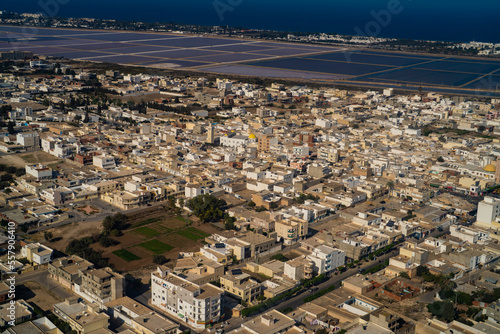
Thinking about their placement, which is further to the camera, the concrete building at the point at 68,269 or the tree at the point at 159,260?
the tree at the point at 159,260

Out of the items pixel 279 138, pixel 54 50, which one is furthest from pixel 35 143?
pixel 54 50

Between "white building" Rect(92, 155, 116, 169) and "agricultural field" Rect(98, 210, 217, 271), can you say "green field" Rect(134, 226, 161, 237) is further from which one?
"white building" Rect(92, 155, 116, 169)

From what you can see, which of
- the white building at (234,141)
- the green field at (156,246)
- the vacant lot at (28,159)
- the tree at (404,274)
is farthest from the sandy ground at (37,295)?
the white building at (234,141)

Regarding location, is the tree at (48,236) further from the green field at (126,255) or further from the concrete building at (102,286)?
the concrete building at (102,286)

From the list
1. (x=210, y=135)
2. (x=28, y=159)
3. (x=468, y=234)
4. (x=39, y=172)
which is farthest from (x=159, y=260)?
(x=210, y=135)

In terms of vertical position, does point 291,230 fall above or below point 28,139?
below

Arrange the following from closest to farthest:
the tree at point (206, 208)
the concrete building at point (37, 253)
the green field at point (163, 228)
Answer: the concrete building at point (37, 253)
the green field at point (163, 228)
the tree at point (206, 208)

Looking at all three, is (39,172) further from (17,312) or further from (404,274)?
(404,274)

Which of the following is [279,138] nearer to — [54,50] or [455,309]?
[455,309]
